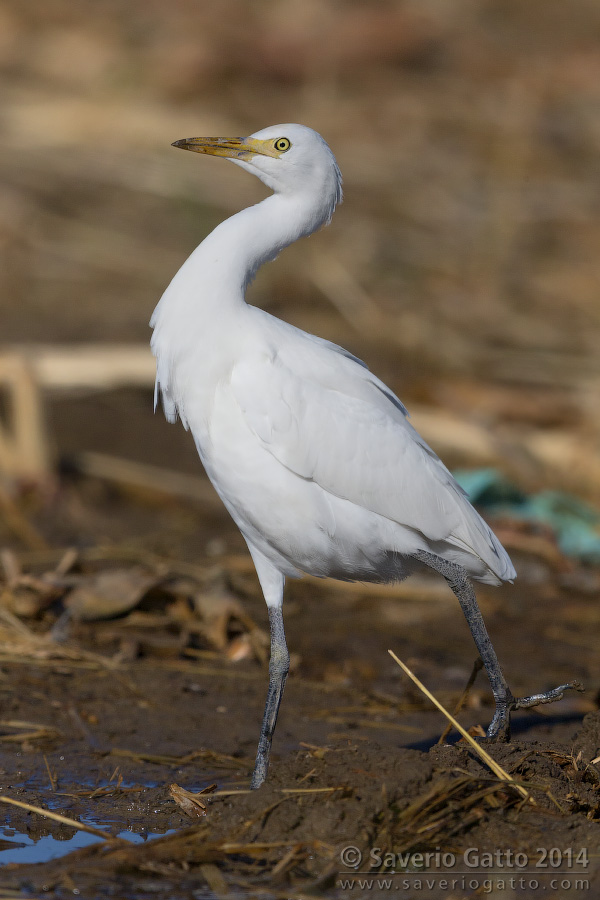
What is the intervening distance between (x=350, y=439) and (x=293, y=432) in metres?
0.25

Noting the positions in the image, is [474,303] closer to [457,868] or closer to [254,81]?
[254,81]

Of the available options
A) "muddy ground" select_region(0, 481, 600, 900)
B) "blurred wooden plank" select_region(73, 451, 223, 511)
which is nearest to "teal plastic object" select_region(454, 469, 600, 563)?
"muddy ground" select_region(0, 481, 600, 900)

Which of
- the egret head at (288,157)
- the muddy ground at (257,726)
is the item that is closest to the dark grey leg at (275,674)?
the muddy ground at (257,726)

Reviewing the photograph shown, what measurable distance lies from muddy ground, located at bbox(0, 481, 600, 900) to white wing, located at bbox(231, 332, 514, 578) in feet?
2.68

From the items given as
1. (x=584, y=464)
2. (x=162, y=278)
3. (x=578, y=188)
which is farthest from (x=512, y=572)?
(x=578, y=188)

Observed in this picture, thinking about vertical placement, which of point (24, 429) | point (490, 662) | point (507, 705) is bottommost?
point (24, 429)

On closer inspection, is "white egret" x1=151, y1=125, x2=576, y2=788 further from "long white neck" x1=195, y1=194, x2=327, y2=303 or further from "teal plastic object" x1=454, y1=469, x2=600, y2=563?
"teal plastic object" x1=454, y1=469, x2=600, y2=563

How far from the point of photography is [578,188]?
1316cm

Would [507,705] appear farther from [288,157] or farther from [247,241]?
[288,157]

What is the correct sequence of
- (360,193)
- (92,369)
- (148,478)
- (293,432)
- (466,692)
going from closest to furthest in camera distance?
(293,432) → (466,692) → (92,369) → (148,478) → (360,193)

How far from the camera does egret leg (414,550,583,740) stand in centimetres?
400

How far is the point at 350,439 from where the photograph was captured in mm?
3930

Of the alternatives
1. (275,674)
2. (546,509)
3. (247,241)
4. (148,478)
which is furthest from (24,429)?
(247,241)

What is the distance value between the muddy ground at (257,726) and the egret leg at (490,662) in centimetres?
19
